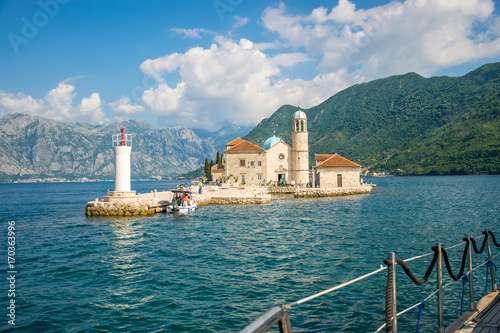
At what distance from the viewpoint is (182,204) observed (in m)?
32.6

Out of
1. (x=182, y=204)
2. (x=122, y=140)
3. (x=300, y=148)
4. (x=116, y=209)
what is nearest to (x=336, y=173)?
(x=300, y=148)

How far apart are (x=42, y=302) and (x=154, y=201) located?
919 inches

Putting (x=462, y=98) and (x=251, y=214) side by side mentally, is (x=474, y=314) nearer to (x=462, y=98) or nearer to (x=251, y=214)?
(x=251, y=214)

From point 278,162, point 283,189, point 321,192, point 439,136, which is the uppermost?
point 439,136

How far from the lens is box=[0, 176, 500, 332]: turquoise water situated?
8680 mm

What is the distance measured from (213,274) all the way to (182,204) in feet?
68.2

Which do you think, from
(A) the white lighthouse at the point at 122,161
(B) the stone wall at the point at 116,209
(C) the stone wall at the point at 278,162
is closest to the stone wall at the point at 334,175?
(C) the stone wall at the point at 278,162

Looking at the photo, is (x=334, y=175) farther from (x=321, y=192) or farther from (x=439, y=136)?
(x=439, y=136)

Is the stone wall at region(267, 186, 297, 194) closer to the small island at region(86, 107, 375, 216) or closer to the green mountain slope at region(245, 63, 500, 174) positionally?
the small island at region(86, 107, 375, 216)

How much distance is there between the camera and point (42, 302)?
10.0 m

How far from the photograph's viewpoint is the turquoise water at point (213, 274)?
868 centimetres

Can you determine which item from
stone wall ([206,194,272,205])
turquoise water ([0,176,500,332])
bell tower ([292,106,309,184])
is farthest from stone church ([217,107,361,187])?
turquoise water ([0,176,500,332])

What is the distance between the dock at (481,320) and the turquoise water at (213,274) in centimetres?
206

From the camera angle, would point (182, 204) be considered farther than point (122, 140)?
Yes
